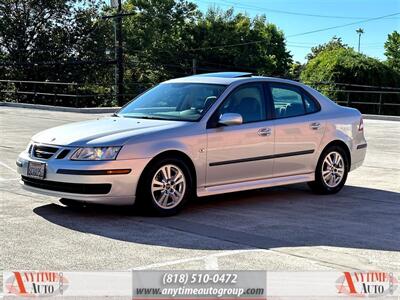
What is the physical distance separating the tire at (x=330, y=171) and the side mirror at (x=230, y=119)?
1693mm

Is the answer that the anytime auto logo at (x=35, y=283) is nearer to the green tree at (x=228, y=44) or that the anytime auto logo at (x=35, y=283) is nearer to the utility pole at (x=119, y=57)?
the utility pole at (x=119, y=57)

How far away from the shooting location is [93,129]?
7180 millimetres

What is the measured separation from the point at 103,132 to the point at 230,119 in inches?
56.6

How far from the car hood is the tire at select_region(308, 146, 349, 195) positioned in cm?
230

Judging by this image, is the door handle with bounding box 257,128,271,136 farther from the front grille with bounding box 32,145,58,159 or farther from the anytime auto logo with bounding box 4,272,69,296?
the anytime auto logo with bounding box 4,272,69,296

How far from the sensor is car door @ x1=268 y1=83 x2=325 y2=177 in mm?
8078

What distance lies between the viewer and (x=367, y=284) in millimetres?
4777

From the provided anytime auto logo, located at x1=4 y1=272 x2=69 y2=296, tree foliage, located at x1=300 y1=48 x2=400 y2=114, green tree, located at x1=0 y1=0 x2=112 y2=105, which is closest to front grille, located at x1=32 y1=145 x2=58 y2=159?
anytime auto logo, located at x1=4 y1=272 x2=69 y2=296

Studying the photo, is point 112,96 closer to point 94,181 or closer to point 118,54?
point 118,54

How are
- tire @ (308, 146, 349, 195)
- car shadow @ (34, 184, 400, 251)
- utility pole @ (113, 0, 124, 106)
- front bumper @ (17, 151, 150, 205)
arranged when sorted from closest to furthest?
car shadow @ (34, 184, 400, 251)
front bumper @ (17, 151, 150, 205)
tire @ (308, 146, 349, 195)
utility pole @ (113, 0, 124, 106)

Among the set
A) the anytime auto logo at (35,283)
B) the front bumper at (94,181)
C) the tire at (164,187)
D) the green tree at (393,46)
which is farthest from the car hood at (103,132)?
the green tree at (393,46)

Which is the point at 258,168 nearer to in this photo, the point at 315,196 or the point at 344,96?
the point at 315,196

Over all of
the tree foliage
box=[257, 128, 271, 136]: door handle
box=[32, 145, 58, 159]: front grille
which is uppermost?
the tree foliage

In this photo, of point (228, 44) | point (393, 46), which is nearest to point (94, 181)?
point (228, 44)
